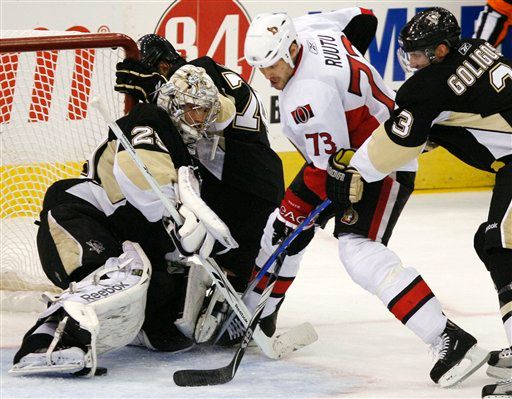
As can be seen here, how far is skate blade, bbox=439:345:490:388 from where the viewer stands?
343cm

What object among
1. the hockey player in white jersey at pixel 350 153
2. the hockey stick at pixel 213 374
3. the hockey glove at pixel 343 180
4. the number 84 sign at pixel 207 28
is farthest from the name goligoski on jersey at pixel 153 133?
the number 84 sign at pixel 207 28

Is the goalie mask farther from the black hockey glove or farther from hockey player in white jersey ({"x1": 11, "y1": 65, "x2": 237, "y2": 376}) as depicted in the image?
the black hockey glove

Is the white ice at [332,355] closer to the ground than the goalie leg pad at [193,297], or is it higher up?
closer to the ground

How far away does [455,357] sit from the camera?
11.2ft

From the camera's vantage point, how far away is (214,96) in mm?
3666

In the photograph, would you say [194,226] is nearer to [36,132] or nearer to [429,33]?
[429,33]

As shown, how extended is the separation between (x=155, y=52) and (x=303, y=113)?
0.78m

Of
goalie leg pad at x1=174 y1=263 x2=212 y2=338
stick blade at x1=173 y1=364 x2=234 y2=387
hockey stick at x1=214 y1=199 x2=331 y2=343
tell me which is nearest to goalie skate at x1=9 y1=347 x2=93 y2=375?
stick blade at x1=173 y1=364 x2=234 y2=387

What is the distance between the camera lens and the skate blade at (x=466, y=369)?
3.43m

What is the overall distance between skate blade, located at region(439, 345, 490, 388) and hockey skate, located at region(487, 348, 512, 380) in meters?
0.02

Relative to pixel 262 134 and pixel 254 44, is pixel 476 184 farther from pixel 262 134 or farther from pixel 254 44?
pixel 254 44

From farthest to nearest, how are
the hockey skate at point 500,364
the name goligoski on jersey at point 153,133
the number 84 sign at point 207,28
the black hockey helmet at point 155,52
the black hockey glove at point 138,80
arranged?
the number 84 sign at point 207,28
the black hockey helmet at point 155,52
the black hockey glove at point 138,80
the name goligoski on jersey at point 153,133
the hockey skate at point 500,364

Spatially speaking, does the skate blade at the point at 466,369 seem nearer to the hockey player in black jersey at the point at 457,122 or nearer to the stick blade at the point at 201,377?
the hockey player in black jersey at the point at 457,122

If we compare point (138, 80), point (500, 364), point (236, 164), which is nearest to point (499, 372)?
point (500, 364)
